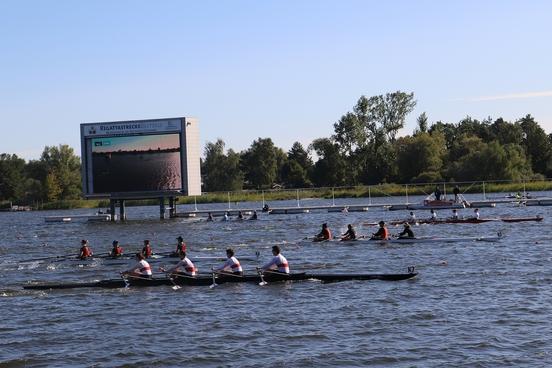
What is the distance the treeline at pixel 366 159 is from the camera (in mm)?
115125

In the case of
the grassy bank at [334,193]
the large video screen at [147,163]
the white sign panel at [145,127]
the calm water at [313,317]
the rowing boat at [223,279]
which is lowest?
the calm water at [313,317]

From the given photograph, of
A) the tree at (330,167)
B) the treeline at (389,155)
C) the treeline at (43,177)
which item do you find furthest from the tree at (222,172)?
the treeline at (43,177)

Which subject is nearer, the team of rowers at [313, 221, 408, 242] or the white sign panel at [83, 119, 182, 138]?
the team of rowers at [313, 221, 408, 242]

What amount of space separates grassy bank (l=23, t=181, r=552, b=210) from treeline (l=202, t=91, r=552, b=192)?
19.2 feet

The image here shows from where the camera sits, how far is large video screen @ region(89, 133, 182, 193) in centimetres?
7106

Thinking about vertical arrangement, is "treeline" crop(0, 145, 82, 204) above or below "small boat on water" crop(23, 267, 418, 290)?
above

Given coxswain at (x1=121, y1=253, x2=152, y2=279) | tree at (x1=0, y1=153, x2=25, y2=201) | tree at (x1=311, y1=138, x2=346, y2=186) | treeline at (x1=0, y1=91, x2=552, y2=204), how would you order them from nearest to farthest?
coxswain at (x1=121, y1=253, x2=152, y2=279), treeline at (x1=0, y1=91, x2=552, y2=204), tree at (x1=311, y1=138, x2=346, y2=186), tree at (x1=0, y1=153, x2=25, y2=201)

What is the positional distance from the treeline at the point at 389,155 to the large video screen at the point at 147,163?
51.0 metres

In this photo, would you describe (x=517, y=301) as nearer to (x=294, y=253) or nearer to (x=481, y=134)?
(x=294, y=253)

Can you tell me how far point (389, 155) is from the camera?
133 metres

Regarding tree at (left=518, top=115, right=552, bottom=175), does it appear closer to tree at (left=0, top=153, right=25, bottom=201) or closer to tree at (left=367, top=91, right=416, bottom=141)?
tree at (left=367, top=91, right=416, bottom=141)

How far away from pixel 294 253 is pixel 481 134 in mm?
113883

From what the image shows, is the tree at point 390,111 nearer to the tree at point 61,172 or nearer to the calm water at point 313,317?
the tree at point 61,172

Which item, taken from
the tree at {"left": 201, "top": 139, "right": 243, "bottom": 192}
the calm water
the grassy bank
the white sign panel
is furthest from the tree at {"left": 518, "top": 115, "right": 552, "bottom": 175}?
the calm water
